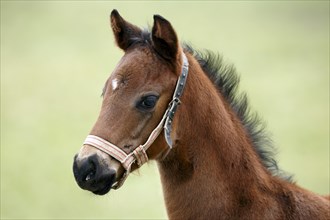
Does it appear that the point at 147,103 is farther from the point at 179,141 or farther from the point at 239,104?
the point at 239,104

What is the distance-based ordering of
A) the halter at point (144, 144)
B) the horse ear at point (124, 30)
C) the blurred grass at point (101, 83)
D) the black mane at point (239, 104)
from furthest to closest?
the blurred grass at point (101, 83)
the black mane at point (239, 104)
the horse ear at point (124, 30)
the halter at point (144, 144)

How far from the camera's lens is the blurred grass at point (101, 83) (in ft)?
62.4

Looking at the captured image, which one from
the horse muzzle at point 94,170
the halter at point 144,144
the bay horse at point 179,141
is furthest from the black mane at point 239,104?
the horse muzzle at point 94,170

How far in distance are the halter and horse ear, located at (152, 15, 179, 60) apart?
173mm

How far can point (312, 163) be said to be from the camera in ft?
68.0

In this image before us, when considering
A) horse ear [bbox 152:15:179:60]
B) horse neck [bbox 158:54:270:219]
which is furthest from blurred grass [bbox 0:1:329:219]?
horse ear [bbox 152:15:179:60]

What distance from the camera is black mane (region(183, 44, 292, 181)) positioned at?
7.18 metres

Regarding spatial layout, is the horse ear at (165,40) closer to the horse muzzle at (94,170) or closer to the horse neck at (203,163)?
the horse neck at (203,163)

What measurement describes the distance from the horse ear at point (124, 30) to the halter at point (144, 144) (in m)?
0.55

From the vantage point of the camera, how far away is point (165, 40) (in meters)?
6.74

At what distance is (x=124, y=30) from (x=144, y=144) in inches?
44.3

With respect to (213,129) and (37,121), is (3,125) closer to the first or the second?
(37,121)

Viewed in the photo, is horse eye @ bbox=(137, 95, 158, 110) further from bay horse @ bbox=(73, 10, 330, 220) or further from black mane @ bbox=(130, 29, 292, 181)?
black mane @ bbox=(130, 29, 292, 181)

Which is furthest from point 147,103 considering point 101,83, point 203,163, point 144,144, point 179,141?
point 101,83
